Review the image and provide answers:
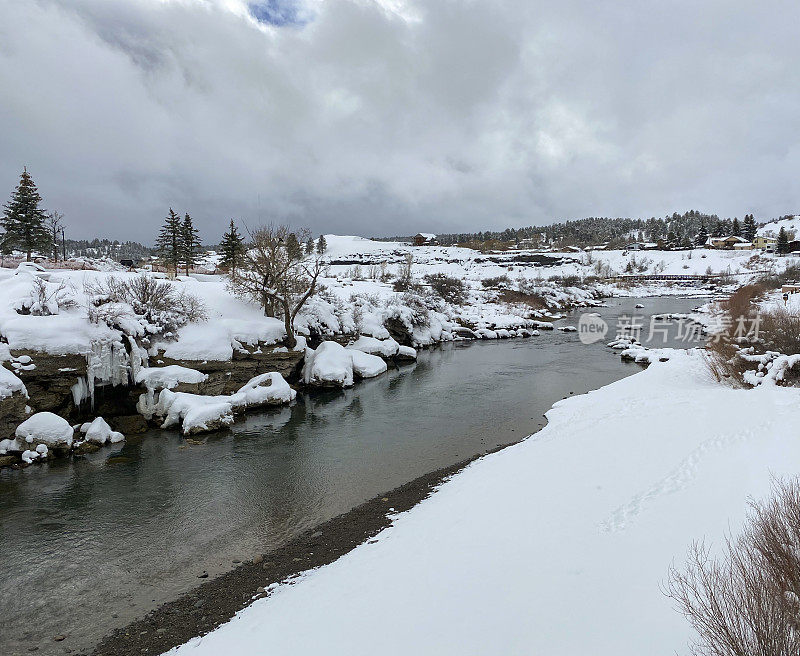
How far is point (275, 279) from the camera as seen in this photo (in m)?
27.0

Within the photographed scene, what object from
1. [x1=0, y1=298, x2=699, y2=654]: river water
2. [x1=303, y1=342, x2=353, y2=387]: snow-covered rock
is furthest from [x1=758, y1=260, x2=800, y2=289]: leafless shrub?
[x1=303, y1=342, x2=353, y2=387]: snow-covered rock

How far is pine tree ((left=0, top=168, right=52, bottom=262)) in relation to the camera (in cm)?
3462

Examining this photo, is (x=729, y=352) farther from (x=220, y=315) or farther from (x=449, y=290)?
(x=449, y=290)

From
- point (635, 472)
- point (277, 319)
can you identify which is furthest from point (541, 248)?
point (635, 472)

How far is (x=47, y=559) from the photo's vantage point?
9.82 metres

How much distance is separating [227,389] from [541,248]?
→ 6381 inches

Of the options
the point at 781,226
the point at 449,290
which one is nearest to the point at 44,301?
the point at 449,290

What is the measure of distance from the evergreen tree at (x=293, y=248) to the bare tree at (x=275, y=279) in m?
0.03

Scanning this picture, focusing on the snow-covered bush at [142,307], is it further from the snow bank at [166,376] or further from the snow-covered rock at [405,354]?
the snow-covered rock at [405,354]

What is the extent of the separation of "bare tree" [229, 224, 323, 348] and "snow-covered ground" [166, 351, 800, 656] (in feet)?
55.5

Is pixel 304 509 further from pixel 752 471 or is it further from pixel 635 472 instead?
pixel 752 471

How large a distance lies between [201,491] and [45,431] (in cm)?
685

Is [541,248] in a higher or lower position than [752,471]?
higher

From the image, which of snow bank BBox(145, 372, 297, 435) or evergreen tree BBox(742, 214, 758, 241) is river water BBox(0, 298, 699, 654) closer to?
snow bank BBox(145, 372, 297, 435)
